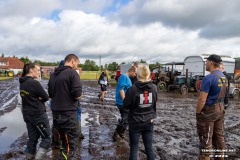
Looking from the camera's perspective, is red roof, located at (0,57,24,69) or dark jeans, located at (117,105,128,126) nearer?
dark jeans, located at (117,105,128,126)

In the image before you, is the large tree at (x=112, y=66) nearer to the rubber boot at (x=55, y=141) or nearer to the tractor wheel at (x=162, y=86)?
the tractor wheel at (x=162, y=86)

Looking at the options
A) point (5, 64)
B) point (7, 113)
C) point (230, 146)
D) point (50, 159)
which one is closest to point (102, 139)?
point (50, 159)

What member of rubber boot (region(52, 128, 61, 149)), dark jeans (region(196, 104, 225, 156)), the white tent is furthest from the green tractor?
dark jeans (region(196, 104, 225, 156))

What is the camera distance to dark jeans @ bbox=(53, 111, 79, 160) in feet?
11.3

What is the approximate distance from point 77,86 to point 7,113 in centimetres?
660

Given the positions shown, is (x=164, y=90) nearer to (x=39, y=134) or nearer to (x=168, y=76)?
(x=168, y=76)

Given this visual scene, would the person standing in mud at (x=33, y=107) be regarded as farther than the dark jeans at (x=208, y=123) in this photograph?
Yes

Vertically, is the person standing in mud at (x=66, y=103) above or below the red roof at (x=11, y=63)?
below

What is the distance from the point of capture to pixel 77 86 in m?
3.45

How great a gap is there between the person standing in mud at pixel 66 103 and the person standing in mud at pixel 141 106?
0.83m

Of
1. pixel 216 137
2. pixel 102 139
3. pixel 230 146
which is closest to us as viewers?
pixel 216 137

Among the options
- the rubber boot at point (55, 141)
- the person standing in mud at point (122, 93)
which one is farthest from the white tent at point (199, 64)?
the rubber boot at point (55, 141)

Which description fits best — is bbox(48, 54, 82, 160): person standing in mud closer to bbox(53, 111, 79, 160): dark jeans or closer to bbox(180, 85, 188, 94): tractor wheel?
bbox(53, 111, 79, 160): dark jeans

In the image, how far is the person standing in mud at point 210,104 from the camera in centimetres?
347
